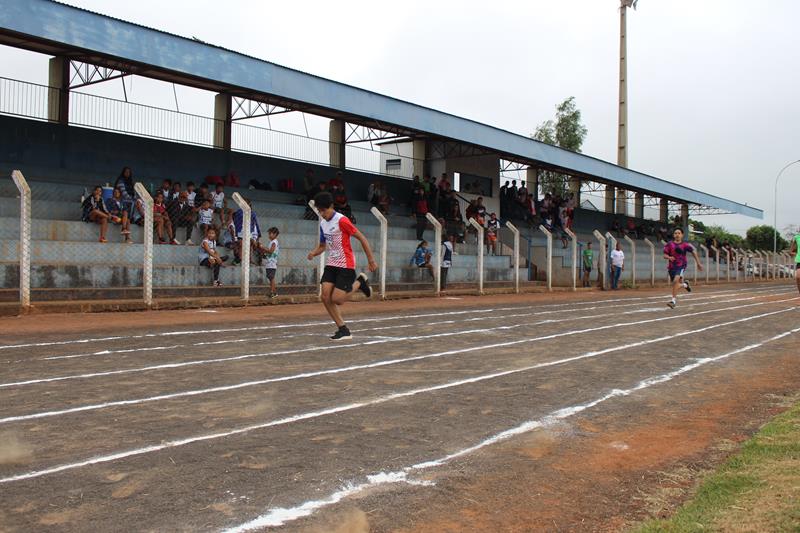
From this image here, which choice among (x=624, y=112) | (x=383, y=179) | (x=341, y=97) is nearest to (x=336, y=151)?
(x=383, y=179)

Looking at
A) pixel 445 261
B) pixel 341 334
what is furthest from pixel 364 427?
pixel 445 261

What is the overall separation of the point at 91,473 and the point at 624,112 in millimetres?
46090

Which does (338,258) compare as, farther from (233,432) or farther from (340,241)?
(233,432)

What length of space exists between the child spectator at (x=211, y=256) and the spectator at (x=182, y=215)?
750 mm

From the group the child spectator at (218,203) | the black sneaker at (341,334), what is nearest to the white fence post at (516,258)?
the child spectator at (218,203)

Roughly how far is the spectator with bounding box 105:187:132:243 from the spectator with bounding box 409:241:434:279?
889cm

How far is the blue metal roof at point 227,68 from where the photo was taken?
1617cm

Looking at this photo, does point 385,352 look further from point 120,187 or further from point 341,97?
point 341,97

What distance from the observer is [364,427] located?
5.32 meters

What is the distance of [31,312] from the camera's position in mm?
13195

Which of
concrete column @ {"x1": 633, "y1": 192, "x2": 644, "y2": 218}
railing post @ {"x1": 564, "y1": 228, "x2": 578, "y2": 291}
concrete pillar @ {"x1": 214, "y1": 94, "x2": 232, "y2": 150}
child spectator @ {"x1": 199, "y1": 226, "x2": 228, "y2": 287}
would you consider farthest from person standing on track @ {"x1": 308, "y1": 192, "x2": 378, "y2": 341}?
concrete column @ {"x1": 633, "y1": 192, "x2": 644, "y2": 218}

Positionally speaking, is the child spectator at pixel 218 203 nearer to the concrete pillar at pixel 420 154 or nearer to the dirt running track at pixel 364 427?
the dirt running track at pixel 364 427

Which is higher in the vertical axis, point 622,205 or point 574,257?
point 622,205

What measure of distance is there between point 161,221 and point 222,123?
26.7 ft
